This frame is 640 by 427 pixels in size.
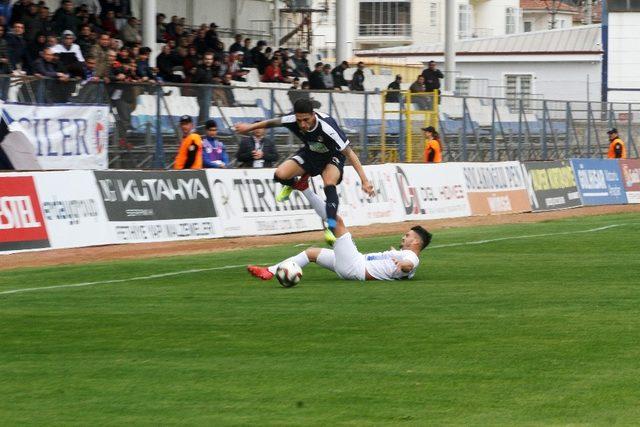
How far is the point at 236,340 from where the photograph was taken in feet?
34.8

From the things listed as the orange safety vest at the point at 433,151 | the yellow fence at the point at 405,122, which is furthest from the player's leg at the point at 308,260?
the yellow fence at the point at 405,122

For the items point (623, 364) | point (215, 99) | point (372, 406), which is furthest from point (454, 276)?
point (215, 99)

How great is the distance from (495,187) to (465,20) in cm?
8171

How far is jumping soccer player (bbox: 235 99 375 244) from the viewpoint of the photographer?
16375 mm

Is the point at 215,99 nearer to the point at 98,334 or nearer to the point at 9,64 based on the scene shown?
the point at 9,64

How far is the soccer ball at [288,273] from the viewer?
14.4 metres

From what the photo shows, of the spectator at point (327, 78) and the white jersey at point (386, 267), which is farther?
the spectator at point (327, 78)

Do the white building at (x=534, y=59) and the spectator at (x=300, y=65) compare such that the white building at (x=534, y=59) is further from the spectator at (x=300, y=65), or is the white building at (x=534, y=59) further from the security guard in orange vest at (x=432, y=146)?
the security guard in orange vest at (x=432, y=146)

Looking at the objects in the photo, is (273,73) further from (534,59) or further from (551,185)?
(534,59)

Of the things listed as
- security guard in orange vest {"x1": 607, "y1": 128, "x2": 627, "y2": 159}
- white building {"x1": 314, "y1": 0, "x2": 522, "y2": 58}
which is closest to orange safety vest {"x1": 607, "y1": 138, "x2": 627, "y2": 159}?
security guard in orange vest {"x1": 607, "y1": 128, "x2": 627, "y2": 159}

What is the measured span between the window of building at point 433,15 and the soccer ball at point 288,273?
103m

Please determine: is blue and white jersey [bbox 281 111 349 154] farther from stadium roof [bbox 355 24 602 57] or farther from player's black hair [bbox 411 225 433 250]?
stadium roof [bbox 355 24 602 57]

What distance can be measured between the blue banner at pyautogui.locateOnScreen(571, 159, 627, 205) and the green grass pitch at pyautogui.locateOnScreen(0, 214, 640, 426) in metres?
21.8

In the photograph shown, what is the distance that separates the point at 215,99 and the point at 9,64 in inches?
171
